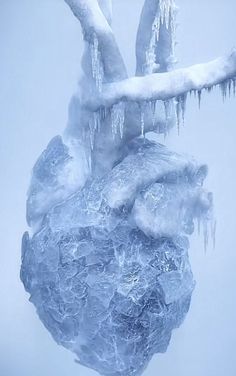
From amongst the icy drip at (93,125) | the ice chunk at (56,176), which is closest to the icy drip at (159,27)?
the icy drip at (93,125)

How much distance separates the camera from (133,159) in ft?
14.9

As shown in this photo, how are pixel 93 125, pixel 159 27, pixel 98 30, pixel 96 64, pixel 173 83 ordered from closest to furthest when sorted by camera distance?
pixel 173 83 → pixel 98 30 → pixel 96 64 → pixel 159 27 → pixel 93 125

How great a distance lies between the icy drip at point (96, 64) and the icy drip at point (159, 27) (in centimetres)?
55

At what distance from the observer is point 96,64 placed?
13.2 ft

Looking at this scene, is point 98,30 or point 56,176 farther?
point 56,176

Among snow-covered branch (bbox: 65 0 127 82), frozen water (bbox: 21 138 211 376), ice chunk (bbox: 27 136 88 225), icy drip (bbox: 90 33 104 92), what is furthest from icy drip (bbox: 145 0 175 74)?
ice chunk (bbox: 27 136 88 225)

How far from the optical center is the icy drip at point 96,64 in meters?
3.95

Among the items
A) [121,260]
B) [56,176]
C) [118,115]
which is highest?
[118,115]

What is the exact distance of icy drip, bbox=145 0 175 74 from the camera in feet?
13.2

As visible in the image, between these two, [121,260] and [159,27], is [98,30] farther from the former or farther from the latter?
[121,260]

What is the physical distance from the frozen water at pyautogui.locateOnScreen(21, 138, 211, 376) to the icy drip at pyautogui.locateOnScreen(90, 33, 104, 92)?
899 millimetres

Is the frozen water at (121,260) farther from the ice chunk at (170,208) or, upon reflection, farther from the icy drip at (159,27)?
the icy drip at (159,27)

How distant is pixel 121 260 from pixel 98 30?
213cm

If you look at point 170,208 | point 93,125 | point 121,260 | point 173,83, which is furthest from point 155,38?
point 121,260
